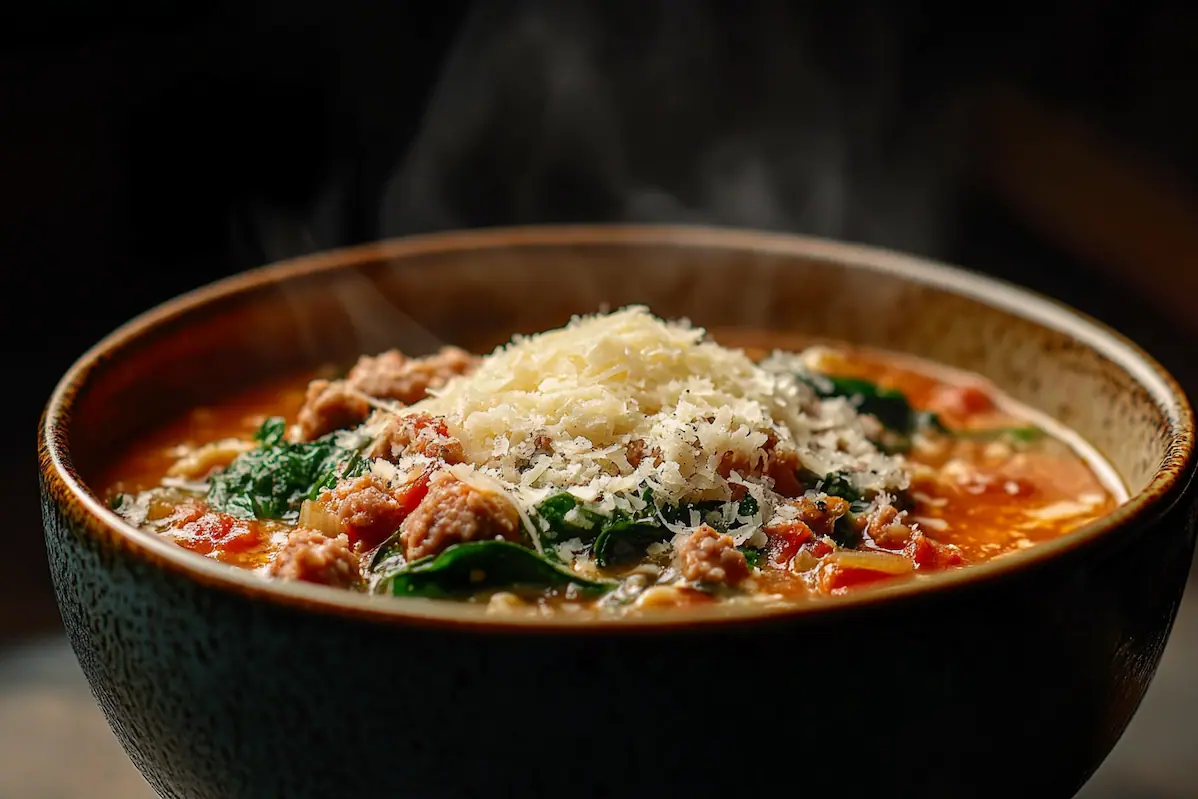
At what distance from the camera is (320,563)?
2465 millimetres

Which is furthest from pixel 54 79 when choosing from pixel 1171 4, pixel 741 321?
pixel 1171 4

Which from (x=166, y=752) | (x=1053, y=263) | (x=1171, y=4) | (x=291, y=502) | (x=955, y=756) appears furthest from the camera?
(x=1053, y=263)

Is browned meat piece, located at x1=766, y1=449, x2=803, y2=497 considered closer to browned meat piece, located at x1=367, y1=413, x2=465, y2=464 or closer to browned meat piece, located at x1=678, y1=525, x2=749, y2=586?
browned meat piece, located at x1=678, y1=525, x2=749, y2=586

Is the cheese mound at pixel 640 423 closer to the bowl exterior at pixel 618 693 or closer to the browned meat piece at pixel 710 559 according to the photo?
the browned meat piece at pixel 710 559

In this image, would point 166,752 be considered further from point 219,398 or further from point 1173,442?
point 1173,442

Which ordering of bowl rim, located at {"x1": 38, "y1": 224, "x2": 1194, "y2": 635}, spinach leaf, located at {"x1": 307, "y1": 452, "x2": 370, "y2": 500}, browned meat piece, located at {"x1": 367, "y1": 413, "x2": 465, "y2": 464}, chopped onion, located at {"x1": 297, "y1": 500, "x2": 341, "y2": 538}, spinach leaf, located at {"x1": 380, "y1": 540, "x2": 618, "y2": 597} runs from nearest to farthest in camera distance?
bowl rim, located at {"x1": 38, "y1": 224, "x2": 1194, "y2": 635}
spinach leaf, located at {"x1": 380, "y1": 540, "x2": 618, "y2": 597}
chopped onion, located at {"x1": 297, "y1": 500, "x2": 341, "y2": 538}
browned meat piece, located at {"x1": 367, "y1": 413, "x2": 465, "y2": 464}
spinach leaf, located at {"x1": 307, "y1": 452, "x2": 370, "y2": 500}

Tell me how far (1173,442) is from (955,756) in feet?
3.36

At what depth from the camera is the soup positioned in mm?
2543

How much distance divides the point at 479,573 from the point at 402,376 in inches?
44.6

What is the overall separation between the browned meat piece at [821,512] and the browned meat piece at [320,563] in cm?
92

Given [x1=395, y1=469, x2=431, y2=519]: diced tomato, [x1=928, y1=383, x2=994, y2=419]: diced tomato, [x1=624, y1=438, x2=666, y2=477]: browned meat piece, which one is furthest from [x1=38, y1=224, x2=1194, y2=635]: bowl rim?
[x1=624, y1=438, x2=666, y2=477]: browned meat piece

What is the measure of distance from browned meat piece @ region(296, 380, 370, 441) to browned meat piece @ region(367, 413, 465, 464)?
0.95 ft

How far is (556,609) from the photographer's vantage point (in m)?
2.45

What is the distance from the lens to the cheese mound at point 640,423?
2734 mm
